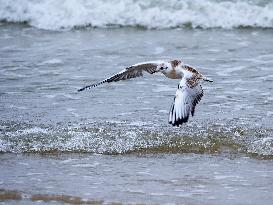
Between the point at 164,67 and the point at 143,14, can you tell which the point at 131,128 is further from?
the point at 143,14

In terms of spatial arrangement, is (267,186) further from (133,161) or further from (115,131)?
(115,131)

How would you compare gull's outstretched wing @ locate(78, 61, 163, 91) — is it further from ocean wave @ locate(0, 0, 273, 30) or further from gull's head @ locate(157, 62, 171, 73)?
ocean wave @ locate(0, 0, 273, 30)

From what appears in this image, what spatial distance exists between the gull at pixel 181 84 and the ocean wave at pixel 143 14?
4.94m

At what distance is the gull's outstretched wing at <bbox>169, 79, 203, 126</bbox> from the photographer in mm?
6645

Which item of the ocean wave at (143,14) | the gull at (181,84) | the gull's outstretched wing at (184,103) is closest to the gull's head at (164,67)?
the gull at (181,84)

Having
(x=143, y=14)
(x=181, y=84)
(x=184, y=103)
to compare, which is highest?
(x=143, y=14)

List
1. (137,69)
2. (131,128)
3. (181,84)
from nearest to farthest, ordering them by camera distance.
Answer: (181,84) → (131,128) → (137,69)

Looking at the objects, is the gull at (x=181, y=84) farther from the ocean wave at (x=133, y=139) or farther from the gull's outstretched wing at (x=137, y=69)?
the ocean wave at (x=133, y=139)

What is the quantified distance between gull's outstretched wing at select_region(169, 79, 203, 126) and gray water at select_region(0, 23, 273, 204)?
37 cm

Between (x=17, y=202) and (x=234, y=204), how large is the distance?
4.94 ft

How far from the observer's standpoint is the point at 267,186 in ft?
19.9

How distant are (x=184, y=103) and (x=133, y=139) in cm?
69

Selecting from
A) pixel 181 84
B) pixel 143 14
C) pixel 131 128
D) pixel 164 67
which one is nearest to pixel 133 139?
pixel 131 128

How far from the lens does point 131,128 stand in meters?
7.66
